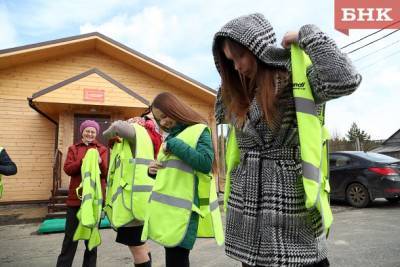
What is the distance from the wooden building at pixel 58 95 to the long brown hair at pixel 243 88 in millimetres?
10047

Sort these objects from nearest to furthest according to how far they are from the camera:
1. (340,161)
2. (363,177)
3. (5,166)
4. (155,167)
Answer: (155,167), (5,166), (363,177), (340,161)

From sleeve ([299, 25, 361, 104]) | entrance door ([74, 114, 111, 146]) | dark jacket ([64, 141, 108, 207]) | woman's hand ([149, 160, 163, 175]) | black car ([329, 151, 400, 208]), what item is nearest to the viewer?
sleeve ([299, 25, 361, 104])

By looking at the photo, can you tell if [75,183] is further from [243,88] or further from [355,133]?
[355,133]

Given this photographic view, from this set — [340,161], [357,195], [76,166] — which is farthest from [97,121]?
[357,195]

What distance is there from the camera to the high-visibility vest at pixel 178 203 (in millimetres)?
2539

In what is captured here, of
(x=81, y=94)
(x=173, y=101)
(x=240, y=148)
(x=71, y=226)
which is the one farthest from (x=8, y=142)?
(x=240, y=148)

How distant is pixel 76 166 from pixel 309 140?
3655mm

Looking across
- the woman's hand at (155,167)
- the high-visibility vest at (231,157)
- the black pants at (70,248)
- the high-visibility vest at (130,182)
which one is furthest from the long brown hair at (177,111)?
the black pants at (70,248)

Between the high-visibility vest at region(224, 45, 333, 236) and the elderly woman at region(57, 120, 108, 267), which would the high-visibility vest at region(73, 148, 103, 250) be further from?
the high-visibility vest at region(224, 45, 333, 236)

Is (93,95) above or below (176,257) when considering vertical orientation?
above

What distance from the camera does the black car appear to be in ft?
30.9

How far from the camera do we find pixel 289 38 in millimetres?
1592

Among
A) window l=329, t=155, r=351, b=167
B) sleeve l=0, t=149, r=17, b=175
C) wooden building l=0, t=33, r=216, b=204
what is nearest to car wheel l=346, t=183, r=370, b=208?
window l=329, t=155, r=351, b=167

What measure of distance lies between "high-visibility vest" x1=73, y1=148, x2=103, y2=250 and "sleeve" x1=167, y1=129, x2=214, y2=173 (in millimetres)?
1922
